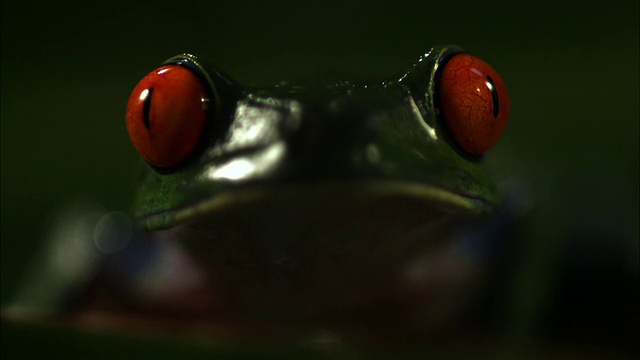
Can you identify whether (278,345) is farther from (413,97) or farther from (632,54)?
(632,54)

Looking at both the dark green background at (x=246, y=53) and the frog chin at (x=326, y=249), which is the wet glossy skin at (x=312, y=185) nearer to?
the frog chin at (x=326, y=249)

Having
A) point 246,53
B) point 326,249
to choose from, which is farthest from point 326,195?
point 246,53

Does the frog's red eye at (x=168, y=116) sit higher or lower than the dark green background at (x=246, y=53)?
lower

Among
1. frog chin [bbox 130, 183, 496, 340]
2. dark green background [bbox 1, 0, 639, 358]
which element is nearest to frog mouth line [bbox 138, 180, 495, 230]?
frog chin [bbox 130, 183, 496, 340]

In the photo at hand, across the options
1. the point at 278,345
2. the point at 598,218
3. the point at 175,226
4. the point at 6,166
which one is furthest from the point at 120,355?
the point at 6,166

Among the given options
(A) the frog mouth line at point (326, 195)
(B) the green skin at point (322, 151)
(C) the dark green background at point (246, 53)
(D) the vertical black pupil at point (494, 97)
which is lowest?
(A) the frog mouth line at point (326, 195)

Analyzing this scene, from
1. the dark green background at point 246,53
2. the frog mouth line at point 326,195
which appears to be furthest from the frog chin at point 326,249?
the dark green background at point 246,53

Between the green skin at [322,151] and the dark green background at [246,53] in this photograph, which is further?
the dark green background at [246,53]

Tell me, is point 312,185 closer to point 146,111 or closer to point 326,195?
point 326,195
